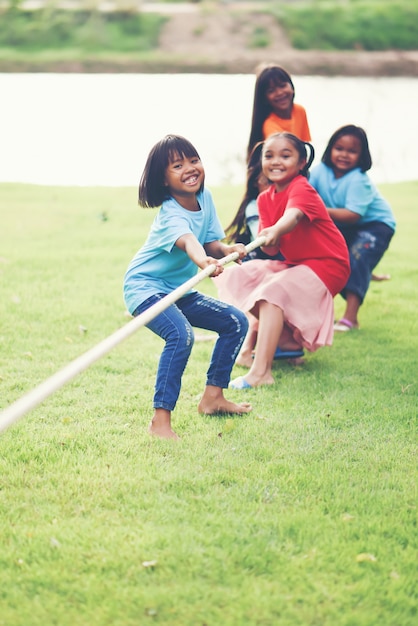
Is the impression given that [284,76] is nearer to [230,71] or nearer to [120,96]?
[120,96]

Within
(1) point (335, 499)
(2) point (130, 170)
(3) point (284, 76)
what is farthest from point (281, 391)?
(2) point (130, 170)

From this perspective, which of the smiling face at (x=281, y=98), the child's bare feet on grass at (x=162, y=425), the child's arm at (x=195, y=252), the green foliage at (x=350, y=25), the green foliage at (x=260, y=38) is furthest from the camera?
the green foliage at (x=350, y=25)

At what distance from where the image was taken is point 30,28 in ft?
110

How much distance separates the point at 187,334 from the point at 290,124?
235 cm

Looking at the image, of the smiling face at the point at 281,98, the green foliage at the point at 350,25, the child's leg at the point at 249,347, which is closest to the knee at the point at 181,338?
the child's leg at the point at 249,347

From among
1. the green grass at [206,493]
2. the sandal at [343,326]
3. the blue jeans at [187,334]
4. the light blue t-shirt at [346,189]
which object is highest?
the light blue t-shirt at [346,189]

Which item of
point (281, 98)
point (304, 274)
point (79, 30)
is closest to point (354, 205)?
point (281, 98)

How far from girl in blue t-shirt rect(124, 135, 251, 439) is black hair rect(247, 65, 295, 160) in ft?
5.45

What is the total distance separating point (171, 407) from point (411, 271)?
4009 millimetres

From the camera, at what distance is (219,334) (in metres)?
3.65

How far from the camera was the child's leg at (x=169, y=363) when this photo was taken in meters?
3.37

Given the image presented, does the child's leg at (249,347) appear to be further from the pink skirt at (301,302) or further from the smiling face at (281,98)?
the smiling face at (281,98)

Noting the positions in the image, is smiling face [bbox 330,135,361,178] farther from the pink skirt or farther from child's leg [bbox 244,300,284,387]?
child's leg [bbox 244,300,284,387]

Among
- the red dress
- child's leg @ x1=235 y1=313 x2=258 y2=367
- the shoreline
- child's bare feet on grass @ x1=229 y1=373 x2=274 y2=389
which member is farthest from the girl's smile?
the shoreline
